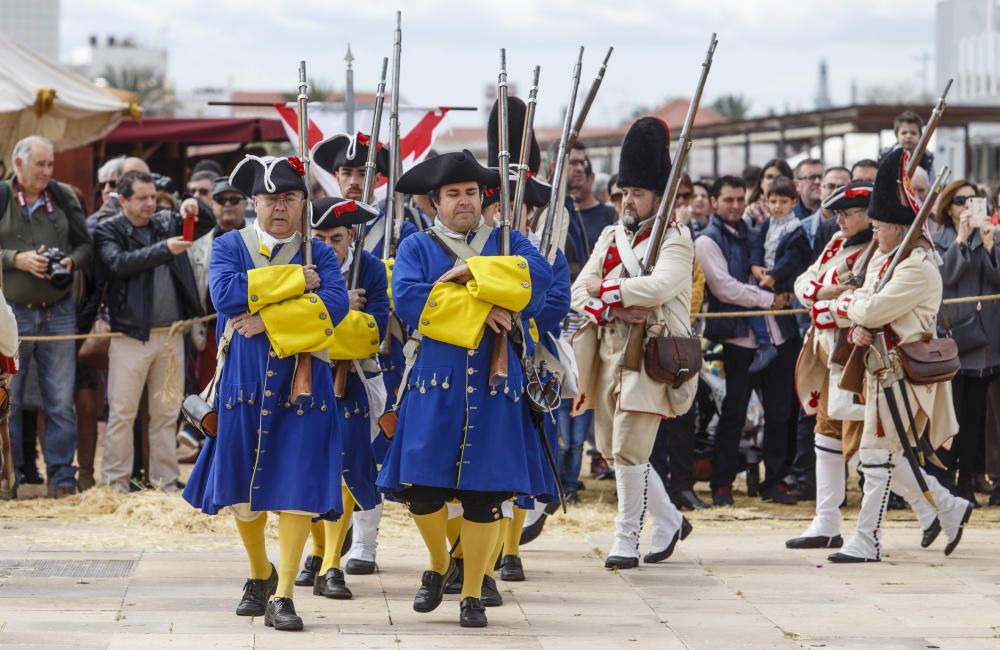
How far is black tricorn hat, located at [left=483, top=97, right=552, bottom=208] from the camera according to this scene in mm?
7656

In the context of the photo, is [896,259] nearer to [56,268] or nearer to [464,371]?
[464,371]

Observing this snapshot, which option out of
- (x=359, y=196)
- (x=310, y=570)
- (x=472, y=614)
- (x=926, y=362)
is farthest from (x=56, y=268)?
(x=926, y=362)

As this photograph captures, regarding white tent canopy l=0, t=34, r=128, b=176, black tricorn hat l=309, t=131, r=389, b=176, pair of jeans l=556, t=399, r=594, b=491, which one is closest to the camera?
black tricorn hat l=309, t=131, r=389, b=176

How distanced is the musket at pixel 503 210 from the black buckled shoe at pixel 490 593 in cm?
97

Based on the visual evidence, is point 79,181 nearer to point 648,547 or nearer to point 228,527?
point 228,527

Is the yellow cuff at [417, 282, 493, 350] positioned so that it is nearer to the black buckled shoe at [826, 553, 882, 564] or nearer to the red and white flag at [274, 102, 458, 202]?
the black buckled shoe at [826, 553, 882, 564]

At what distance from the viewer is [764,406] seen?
10773 mm

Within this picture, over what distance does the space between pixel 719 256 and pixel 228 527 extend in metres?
3.59

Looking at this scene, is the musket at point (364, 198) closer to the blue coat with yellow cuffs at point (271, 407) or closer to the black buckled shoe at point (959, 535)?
the blue coat with yellow cuffs at point (271, 407)

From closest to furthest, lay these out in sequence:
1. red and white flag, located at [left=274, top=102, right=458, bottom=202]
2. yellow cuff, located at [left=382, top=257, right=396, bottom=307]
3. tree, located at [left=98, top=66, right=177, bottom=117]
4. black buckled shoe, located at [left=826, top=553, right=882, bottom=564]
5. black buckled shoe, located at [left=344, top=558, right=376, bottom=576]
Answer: yellow cuff, located at [left=382, top=257, right=396, bottom=307], black buckled shoe, located at [left=344, top=558, right=376, bottom=576], black buckled shoe, located at [left=826, top=553, right=882, bottom=564], red and white flag, located at [left=274, top=102, right=458, bottom=202], tree, located at [left=98, top=66, right=177, bottom=117]

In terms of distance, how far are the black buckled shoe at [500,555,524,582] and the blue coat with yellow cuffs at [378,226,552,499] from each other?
3.95ft

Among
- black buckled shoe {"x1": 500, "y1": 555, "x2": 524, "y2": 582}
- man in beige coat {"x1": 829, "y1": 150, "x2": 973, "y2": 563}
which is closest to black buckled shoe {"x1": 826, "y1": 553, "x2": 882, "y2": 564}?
man in beige coat {"x1": 829, "y1": 150, "x2": 973, "y2": 563}

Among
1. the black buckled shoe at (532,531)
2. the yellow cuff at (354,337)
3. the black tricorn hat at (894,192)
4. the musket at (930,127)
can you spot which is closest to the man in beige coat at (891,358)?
the black tricorn hat at (894,192)

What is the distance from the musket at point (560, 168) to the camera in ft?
24.9
